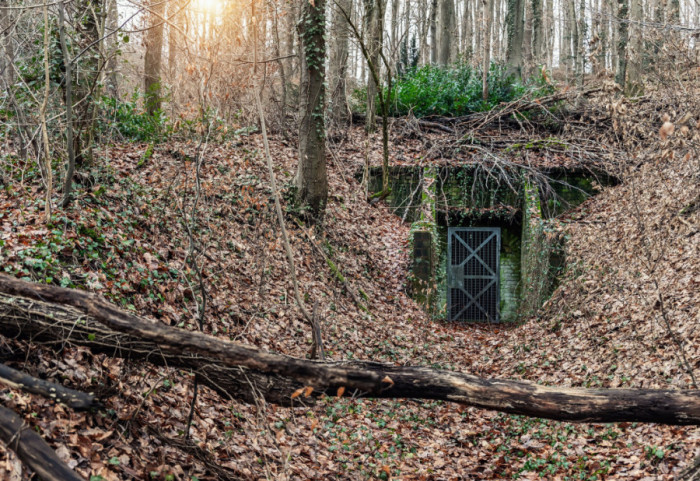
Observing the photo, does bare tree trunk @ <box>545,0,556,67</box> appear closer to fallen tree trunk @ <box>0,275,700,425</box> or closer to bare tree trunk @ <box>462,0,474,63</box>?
bare tree trunk @ <box>462,0,474,63</box>

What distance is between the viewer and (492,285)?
12984 mm

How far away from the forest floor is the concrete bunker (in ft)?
1.91

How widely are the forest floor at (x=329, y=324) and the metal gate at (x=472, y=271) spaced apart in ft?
4.09

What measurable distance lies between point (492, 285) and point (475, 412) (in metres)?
6.58

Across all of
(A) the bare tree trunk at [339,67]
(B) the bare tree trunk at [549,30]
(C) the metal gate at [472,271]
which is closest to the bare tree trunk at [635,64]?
(C) the metal gate at [472,271]

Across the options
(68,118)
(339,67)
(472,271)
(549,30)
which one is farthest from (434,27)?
(68,118)

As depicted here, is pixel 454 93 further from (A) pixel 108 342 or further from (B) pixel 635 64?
(A) pixel 108 342

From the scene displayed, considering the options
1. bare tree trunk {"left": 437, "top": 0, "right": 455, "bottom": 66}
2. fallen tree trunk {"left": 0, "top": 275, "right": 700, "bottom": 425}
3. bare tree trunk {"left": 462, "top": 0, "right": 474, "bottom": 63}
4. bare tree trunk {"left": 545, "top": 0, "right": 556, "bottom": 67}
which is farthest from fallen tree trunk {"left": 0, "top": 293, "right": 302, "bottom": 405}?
bare tree trunk {"left": 545, "top": 0, "right": 556, "bottom": 67}

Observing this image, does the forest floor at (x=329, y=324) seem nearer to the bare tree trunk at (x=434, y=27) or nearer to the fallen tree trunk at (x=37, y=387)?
the fallen tree trunk at (x=37, y=387)

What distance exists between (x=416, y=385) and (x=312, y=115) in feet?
23.3

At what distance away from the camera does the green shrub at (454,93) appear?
14734 millimetres

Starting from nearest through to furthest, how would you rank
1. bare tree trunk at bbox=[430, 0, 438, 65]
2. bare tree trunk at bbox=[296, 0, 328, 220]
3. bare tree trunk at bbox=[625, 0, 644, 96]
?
bare tree trunk at bbox=[296, 0, 328, 220], bare tree trunk at bbox=[625, 0, 644, 96], bare tree trunk at bbox=[430, 0, 438, 65]

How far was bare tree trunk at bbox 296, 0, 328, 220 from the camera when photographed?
950cm

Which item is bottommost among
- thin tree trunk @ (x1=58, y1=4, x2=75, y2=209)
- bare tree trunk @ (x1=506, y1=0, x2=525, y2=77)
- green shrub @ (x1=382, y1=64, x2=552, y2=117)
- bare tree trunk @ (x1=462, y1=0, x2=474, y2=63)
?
thin tree trunk @ (x1=58, y1=4, x2=75, y2=209)
